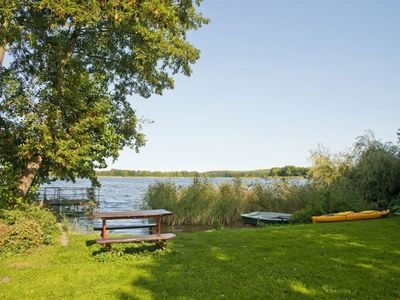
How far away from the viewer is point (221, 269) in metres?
7.88

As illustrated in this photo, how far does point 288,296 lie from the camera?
619 cm

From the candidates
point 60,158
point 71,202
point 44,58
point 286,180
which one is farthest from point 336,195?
point 71,202

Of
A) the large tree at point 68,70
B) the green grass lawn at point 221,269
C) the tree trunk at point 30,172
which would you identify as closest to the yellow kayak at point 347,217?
the green grass lawn at point 221,269

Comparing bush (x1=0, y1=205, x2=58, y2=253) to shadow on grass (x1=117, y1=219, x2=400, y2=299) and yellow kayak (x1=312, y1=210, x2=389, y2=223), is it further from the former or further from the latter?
yellow kayak (x1=312, y1=210, x2=389, y2=223)

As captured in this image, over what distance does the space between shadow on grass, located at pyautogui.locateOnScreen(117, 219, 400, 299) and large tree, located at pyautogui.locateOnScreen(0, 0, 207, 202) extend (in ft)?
17.4

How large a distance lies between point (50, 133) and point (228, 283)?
8.19 m

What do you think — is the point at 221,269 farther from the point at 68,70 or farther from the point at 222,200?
the point at 222,200

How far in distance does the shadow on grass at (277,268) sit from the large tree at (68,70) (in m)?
5.32

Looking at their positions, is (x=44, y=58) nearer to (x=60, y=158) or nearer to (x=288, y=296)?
(x=60, y=158)

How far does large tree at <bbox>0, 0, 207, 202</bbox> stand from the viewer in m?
11.8

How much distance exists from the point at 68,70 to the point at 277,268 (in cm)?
1020

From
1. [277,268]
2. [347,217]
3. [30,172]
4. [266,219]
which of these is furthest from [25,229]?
[347,217]

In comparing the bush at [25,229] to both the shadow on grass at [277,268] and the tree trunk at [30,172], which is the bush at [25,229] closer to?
the tree trunk at [30,172]

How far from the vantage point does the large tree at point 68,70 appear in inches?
466
